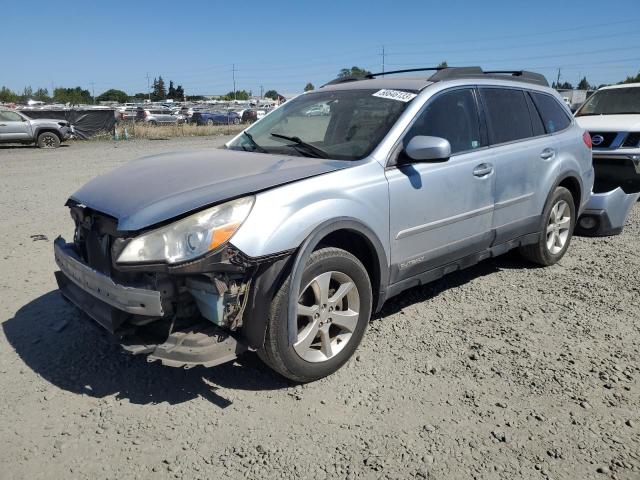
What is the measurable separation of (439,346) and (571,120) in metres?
3.23

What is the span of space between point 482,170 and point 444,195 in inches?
21.4

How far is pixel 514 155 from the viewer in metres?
4.54

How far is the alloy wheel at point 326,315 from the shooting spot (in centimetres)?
314

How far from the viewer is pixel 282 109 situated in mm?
4691

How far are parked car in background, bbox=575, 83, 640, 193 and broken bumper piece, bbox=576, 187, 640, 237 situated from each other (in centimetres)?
53

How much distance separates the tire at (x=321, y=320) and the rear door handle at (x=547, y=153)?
8.24 ft

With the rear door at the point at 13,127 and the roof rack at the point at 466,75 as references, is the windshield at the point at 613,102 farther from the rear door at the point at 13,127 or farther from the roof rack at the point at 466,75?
the rear door at the point at 13,127

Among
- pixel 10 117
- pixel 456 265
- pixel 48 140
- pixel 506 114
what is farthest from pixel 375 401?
pixel 48 140

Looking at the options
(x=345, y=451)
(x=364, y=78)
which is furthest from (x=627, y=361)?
(x=364, y=78)

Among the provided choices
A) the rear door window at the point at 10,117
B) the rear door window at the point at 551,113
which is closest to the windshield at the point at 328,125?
the rear door window at the point at 551,113

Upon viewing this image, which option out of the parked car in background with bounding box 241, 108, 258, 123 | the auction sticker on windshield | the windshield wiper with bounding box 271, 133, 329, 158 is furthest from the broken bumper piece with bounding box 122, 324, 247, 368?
the parked car in background with bounding box 241, 108, 258, 123

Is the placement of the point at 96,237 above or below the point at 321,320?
above

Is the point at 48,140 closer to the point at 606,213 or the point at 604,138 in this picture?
the point at 604,138

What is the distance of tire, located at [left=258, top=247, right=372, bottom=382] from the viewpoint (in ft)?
9.68
